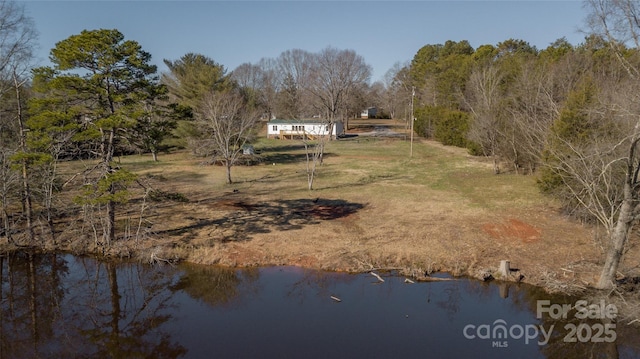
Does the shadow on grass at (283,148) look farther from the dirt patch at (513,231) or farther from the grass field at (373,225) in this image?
the dirt patch at (513,231)

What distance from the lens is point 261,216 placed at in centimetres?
2167

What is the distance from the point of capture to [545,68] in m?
36.7

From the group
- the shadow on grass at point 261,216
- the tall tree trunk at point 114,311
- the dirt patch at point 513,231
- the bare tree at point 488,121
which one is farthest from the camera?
the bare tree at point 488,121

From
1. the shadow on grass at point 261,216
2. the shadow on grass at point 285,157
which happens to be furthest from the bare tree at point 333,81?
the shadow on grass at point 261,216

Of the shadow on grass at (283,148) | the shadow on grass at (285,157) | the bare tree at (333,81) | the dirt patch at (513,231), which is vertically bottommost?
the dirt patch at (513,231)

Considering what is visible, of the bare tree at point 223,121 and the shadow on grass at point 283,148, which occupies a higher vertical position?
the bare tree at point 223,121

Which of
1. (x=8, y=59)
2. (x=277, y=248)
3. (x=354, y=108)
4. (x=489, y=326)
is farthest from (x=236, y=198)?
(x=354, y=108)

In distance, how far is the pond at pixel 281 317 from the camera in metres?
11.1

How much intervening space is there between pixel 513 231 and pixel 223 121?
23.0 metres

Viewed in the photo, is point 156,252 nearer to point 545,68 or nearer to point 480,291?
point 480,291

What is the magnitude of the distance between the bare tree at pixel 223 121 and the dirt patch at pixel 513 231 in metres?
18.3

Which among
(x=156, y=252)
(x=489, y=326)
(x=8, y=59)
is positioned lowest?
(x=489, y=326)

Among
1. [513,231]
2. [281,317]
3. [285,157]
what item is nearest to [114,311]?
[281,317]

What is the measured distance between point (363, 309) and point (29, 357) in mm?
9291
